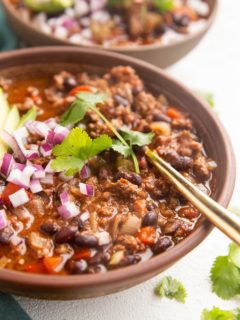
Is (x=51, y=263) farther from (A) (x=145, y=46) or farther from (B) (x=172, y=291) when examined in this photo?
(A) (x=145, y=46)

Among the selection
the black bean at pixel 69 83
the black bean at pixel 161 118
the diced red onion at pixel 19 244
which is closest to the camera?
the diced red onion at pixel 19 244

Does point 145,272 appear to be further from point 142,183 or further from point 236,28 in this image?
point 236,28

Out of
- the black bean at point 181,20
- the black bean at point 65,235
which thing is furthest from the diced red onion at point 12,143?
the black bean at point 181,20

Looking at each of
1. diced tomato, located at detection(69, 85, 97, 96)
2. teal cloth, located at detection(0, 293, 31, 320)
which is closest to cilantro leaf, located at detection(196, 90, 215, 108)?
diced tomato, located at detection(69, 85, 97, 96)

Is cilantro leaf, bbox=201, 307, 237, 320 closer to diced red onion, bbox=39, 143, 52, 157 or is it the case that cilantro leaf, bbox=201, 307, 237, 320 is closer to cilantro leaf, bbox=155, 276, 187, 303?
cilantro leaf, bbox=155, 276, 187, 303

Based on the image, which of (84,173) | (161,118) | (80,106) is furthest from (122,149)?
(161,118)

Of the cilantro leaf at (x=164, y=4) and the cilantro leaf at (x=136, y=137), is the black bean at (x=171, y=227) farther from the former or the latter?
the cilantro leaf at (x=164, y=4)
